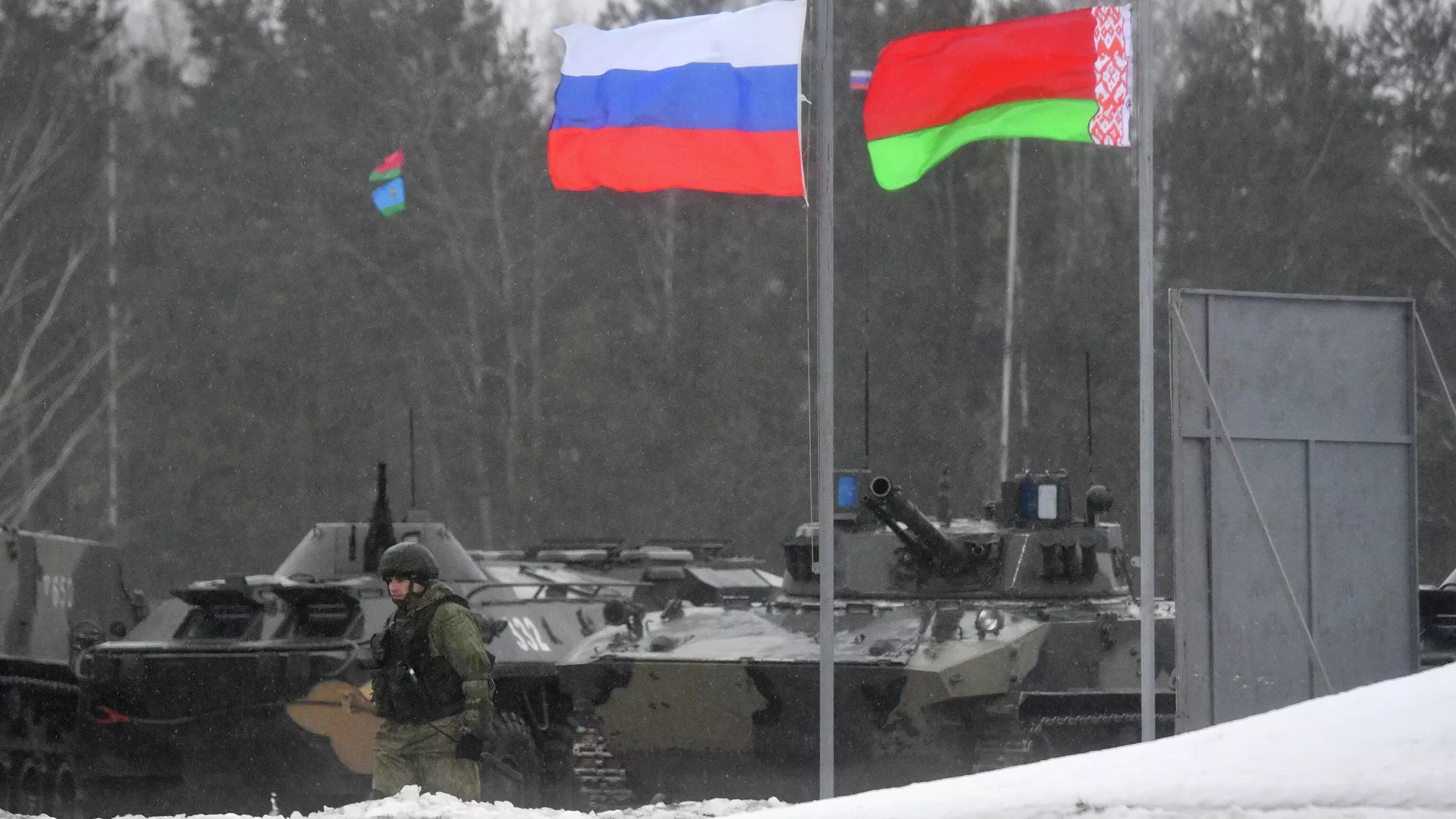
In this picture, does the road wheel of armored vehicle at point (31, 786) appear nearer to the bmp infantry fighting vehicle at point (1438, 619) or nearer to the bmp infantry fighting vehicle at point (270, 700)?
the bmp infantry fighting vehicle at point (270, 700)

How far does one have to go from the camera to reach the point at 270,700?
1288cm

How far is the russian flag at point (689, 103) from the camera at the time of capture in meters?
9.27

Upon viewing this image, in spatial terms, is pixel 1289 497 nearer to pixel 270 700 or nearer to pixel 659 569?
pixel 270 700

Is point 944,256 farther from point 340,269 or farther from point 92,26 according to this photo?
point 92,26

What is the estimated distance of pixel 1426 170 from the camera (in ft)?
90.6

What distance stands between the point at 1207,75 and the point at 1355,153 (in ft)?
7.85

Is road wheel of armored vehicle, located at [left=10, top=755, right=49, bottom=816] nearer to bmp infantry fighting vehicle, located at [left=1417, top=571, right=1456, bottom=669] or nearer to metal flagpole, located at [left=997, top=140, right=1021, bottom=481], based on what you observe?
bmp infantry fighting vehicle, located at [left=1417, top=571, right=1456, bottom=669]

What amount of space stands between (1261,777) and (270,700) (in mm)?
10251

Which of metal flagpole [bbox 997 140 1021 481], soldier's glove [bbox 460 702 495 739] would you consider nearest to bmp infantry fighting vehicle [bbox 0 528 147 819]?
soldier's glove [bbox 460 702 495 739]

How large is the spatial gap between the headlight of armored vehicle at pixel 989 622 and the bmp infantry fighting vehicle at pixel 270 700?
3262mm

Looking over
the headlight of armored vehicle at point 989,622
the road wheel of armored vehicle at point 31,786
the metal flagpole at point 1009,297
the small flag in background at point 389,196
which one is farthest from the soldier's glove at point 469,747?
the metal flagpole at point 1009,297

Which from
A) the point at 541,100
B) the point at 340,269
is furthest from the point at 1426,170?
the point at 340,269

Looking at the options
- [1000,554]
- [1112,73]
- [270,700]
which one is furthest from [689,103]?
[270,700]

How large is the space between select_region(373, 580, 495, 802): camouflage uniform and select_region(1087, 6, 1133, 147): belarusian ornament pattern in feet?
12.8
